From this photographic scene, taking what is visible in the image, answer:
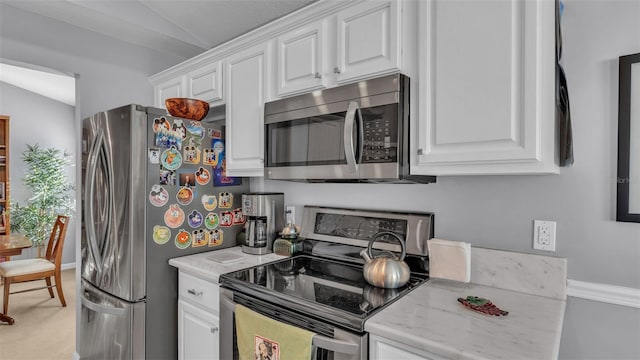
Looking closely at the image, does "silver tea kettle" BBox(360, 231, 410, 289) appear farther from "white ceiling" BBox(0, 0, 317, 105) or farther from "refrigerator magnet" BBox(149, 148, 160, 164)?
"white ceiling" BBox(0, 0, 317, 105)

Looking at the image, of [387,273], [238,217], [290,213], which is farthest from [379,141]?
[238,217]

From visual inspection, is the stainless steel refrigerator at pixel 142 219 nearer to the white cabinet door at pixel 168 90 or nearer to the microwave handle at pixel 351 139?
the white cabinet door at pixel 168 90

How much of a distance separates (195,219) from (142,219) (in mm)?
299

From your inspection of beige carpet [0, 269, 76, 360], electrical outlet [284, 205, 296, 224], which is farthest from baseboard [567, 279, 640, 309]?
beige carpet [0, 269, 76, 360]

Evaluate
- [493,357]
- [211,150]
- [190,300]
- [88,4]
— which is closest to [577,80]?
[493,357]

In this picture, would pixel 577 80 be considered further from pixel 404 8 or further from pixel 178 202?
pixel 178 202

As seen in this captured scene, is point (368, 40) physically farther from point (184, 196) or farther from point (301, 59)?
point (184, 196)

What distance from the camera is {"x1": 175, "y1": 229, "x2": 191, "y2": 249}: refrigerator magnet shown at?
2033mm

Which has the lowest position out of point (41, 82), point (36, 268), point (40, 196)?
point (36, 268)

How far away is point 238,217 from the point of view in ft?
7.75

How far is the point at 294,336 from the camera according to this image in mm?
1294

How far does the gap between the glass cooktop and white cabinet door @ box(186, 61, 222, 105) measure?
1.16 metres

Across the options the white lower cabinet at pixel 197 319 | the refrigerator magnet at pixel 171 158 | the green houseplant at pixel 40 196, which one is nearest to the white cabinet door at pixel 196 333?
the white lower cabinet at pixel 197 319

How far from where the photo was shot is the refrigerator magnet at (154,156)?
191 cm
